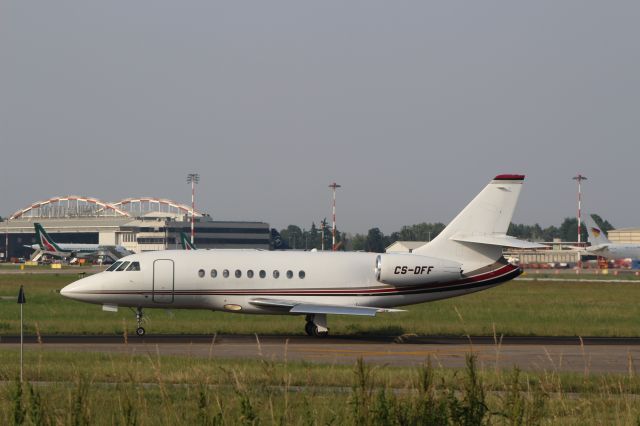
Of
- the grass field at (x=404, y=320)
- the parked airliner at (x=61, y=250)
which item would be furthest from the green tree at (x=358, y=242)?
the grass field at (x=404, y=320)

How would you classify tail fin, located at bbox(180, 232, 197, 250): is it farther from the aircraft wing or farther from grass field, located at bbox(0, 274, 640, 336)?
the aircraft wing

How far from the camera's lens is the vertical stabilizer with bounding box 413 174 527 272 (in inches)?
1238

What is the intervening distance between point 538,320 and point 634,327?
3500 mm

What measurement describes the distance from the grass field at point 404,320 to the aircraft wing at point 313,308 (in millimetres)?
1608

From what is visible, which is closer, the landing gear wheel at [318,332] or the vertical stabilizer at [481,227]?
the landing gear wheel at [318,332]

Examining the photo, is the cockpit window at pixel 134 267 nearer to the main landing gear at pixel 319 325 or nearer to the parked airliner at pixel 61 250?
the main landing gear at pixel 319 325

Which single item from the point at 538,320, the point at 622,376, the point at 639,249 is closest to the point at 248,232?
the point at 639,249

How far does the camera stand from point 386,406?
9664 mm

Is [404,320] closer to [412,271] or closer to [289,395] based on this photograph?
[412,271]

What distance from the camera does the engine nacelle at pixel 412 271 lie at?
30906 millimetres

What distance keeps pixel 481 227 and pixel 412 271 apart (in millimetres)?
2606

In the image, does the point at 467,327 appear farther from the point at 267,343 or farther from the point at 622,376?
the point at 622,376

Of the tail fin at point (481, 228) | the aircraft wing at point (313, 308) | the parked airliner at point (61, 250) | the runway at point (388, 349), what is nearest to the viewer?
the runway at point (388, 349)

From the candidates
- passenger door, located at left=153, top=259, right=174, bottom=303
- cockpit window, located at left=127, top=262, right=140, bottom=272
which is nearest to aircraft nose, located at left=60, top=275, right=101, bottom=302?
cockpit window, located at left=127, top=262, right=140, bottom=272
